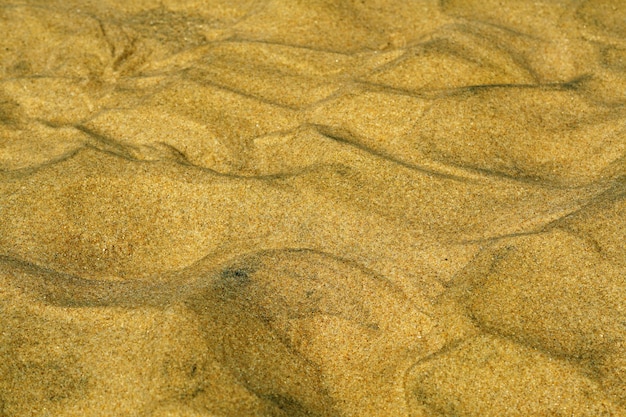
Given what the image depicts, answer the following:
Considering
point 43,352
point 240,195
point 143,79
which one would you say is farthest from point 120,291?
point 143,79

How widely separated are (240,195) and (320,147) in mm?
328

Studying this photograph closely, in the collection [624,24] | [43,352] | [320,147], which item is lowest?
[43,352]

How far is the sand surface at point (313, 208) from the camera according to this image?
1.73 metres

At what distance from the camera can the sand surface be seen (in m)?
1.73

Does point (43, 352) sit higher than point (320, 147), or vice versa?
point (320, 147)

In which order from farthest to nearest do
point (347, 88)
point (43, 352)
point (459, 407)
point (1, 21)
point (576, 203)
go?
point (1, 21), point (347, 88), point (576, 203), point (43, 352), point (459, 407)

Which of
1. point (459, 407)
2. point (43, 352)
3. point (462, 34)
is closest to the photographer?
point (459, 407)

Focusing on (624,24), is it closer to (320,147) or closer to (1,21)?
(320,147)

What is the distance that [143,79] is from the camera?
2771mm

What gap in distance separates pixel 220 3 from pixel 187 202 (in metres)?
1.28

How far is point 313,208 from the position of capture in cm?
218

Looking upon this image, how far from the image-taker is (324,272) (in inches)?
78.3

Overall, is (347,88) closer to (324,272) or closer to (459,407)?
(324,272)

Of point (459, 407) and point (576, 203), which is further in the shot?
point (576, 203)
